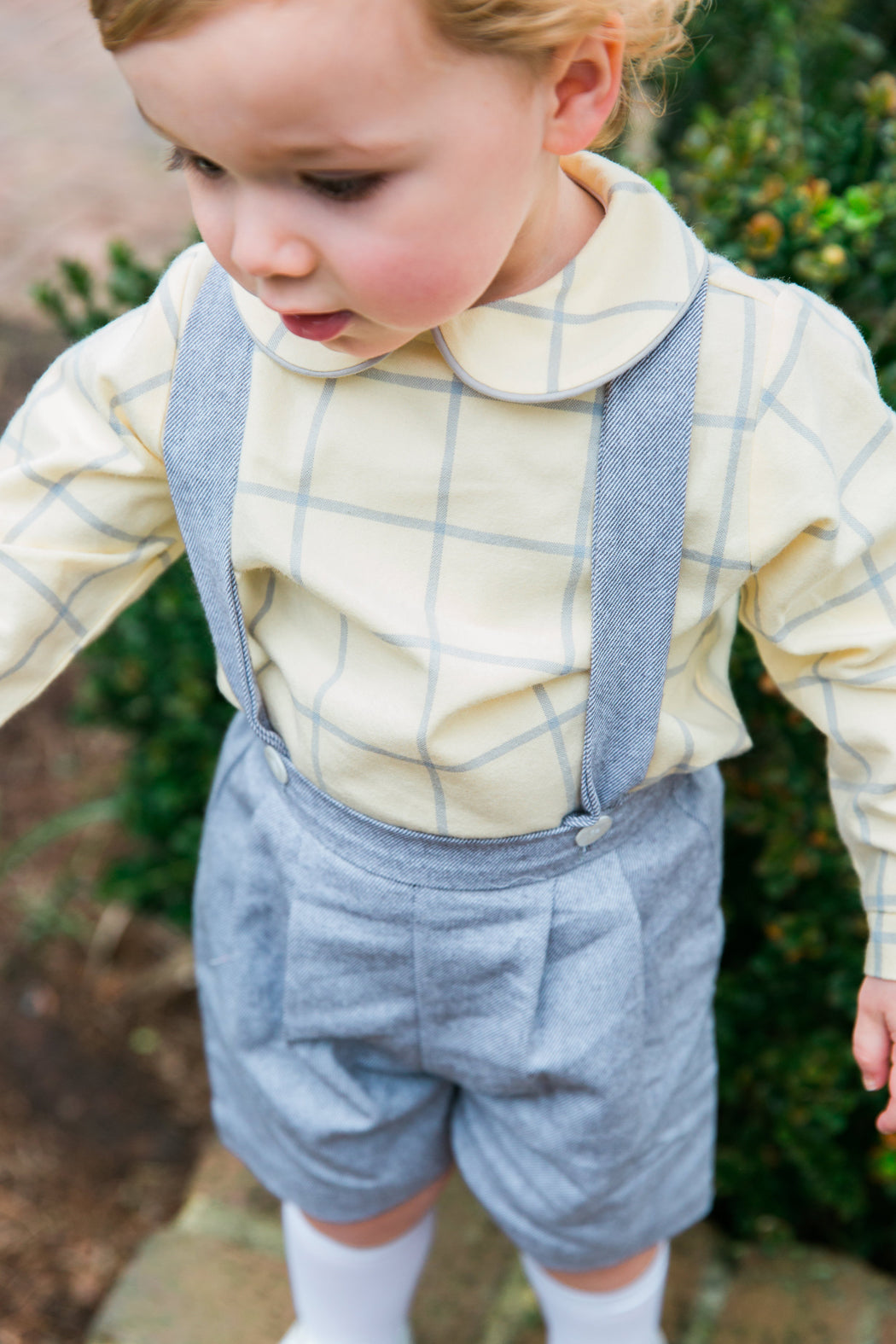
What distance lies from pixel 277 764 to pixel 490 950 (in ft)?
0.89

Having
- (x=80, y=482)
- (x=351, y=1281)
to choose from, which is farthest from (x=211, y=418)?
(x=351, y=1281)

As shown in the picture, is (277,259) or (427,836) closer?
(277,259)

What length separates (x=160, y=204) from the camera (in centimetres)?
448

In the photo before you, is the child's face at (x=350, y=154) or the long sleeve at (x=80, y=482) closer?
the child's face at (x=350, y=154)

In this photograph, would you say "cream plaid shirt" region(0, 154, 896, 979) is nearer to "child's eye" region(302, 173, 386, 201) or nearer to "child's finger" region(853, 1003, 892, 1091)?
"child's finger" region(853, 1003, 892, 1091)

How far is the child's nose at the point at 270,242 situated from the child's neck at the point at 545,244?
7.5 inches

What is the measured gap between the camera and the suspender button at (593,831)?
1.19 meters

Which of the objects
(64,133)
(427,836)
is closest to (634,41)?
(427,836)

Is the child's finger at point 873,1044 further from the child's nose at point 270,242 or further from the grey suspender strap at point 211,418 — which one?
the child's nose at point 270,242

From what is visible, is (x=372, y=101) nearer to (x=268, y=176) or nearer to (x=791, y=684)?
(x=268, y=176)

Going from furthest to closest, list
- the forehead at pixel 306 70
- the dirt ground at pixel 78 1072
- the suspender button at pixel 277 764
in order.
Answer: the dirt ground at pixel 78 1072 < the suspender button at pixel 277 764 < the forehead at pixel 306 70

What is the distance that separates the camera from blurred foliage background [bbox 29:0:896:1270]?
5.29 ft

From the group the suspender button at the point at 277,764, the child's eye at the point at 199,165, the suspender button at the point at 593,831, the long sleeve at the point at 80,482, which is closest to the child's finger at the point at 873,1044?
the suspender button at the point at 593,831

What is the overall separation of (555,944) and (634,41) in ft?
2.55
